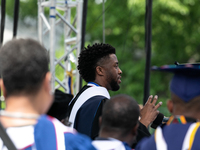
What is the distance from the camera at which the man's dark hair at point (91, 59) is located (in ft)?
10.7

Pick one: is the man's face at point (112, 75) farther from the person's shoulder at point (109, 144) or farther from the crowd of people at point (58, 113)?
the person's shoulder at point (109, 144)

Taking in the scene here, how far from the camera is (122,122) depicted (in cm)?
181

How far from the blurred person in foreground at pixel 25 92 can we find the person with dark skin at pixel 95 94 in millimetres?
1351

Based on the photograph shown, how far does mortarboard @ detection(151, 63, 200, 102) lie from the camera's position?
5.23 feet

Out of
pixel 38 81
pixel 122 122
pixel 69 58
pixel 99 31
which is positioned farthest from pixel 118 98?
pixel 99 31

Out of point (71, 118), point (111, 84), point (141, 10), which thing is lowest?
point (71, 118)

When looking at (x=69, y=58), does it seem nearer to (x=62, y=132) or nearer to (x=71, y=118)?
(x=71, y=118)

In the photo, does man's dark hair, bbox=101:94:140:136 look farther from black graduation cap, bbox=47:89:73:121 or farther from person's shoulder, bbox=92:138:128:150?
black graduation cap, bbox=47:89:73:121

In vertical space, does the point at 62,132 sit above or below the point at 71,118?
above

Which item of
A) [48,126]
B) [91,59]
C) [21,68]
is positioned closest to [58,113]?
[48,126]

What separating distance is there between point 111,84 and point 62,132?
1.82 metres

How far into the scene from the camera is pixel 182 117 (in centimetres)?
155

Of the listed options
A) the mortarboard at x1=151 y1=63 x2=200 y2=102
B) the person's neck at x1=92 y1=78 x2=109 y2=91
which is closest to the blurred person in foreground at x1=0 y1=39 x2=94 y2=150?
the mortarboard at x1=151 y1=63 x2=200 y2=102

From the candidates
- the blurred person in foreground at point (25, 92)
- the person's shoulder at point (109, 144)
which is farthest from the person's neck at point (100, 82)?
the blurred person in foreground at point (25, 92)
